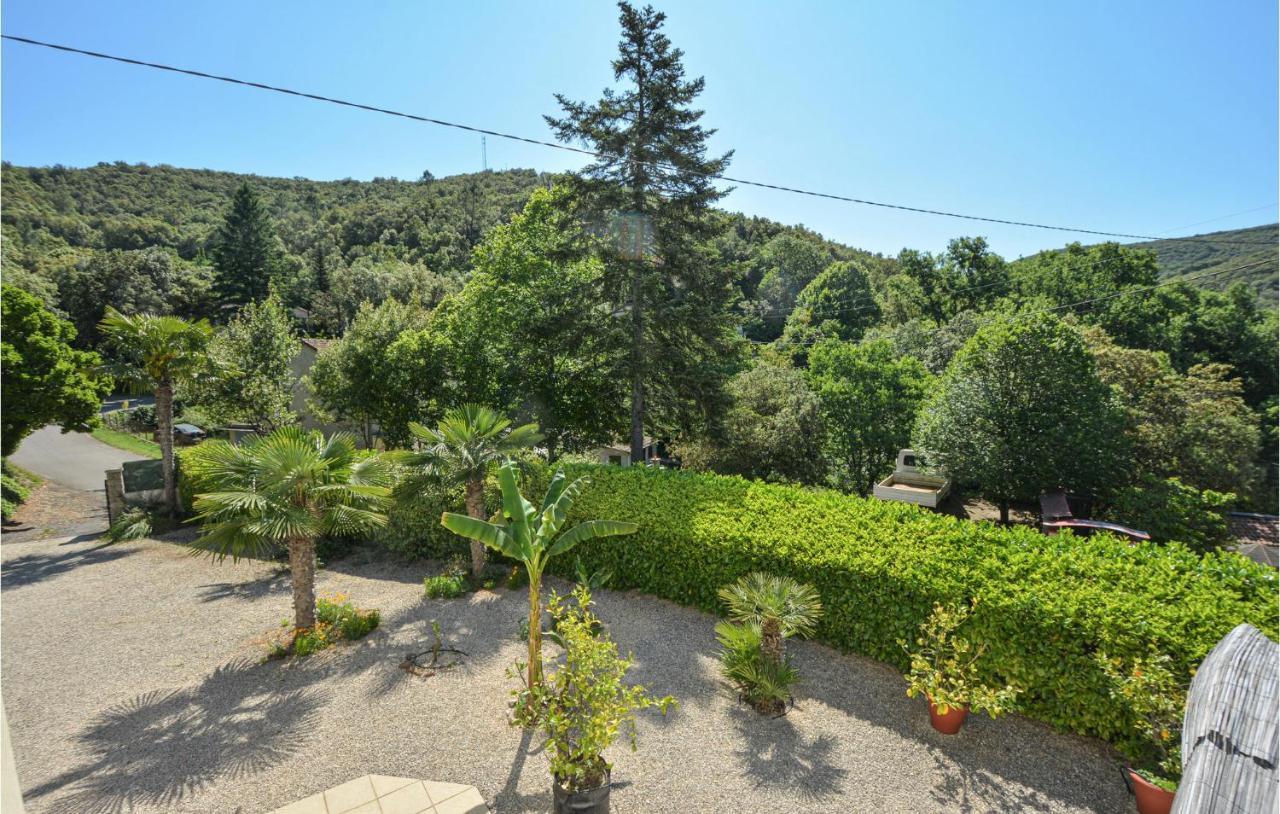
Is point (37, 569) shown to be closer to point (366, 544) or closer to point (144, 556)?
point (144, 556)

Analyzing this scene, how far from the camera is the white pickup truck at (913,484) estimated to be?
15672mm

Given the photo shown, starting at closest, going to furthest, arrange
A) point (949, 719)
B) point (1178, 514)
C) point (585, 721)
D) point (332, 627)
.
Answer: point (585, 721) → point (949, 719) → point (332, 627) → point (1178, 514)

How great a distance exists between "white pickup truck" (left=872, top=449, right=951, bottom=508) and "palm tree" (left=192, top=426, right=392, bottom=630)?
1276cm

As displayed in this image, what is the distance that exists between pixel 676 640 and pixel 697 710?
1.59m

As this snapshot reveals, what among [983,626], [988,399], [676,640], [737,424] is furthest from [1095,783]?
[737,424]

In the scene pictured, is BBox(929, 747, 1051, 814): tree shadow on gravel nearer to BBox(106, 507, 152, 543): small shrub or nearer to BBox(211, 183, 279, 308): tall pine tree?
BBox(106, 507, 152, 543): small shrub

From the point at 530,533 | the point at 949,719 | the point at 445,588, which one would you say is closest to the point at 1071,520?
the point at 949,719

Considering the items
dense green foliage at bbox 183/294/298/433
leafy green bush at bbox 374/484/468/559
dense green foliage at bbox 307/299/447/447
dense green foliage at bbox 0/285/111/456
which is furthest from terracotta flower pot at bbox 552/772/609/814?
dense green foliage at bbox 183/294/298/433

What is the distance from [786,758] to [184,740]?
6.71 meters

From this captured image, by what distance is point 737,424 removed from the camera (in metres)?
17.5

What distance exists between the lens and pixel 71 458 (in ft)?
81.7

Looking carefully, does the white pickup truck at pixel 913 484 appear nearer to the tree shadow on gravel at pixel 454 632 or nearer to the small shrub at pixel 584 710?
the tree shadow on gravel at pixel 454 632

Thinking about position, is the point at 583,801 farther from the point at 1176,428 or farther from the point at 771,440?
the point at 1176,428

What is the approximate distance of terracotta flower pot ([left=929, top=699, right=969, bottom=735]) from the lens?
6.19 meters
